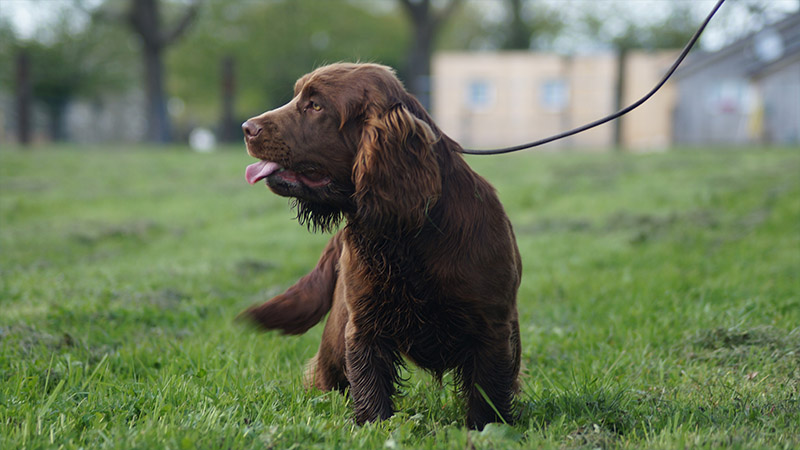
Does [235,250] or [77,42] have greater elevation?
[77,42]

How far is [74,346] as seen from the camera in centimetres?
417

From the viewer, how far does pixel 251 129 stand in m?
2.90

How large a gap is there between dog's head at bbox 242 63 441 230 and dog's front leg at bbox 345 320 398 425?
569mm

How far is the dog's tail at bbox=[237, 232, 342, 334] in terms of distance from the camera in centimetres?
357

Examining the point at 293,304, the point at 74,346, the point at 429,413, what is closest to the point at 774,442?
the point at 429,413

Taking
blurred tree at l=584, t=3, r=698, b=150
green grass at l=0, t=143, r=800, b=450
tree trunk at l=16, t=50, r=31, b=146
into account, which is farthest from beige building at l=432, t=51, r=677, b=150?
green grass at l=0, t=143, r=800, b=450

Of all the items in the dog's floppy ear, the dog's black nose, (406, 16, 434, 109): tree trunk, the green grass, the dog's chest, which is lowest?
the green grass

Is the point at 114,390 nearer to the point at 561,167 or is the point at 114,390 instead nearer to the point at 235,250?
the point at 235,250

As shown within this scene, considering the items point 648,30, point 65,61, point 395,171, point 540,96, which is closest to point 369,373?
point 395,171

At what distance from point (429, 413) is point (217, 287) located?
11.6 ft

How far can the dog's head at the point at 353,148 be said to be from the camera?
2785 millimetres

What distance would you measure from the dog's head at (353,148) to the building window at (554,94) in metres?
33.9

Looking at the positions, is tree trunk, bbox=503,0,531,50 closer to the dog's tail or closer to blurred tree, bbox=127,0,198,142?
blurred tree, bbox=127,0,198,142

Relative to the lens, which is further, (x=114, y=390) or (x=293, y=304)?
(x=293, y=304)
